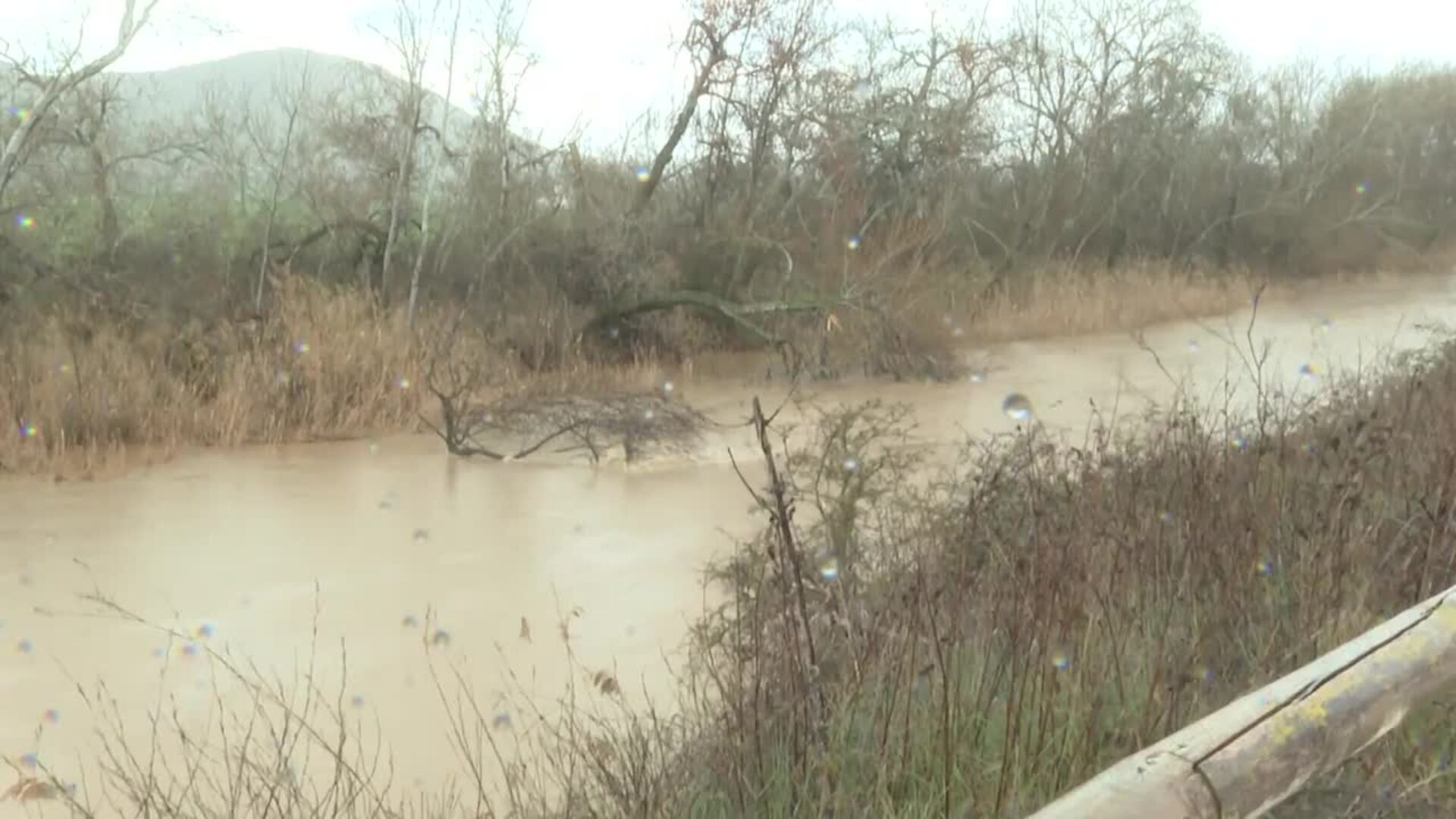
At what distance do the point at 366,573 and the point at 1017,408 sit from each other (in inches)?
286

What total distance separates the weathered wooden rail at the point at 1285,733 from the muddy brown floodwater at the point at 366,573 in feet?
8.69

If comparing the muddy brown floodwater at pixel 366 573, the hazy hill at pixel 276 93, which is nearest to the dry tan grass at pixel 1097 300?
the muddy brown floodwater at pixel 366 573

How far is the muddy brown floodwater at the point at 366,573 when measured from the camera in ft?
18.9

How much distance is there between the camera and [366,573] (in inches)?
306

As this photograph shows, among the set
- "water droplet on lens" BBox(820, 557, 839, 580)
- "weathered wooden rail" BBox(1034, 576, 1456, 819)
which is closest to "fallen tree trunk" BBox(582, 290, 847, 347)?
"water droplet on lens" BBox(820, 557, 839, 580)

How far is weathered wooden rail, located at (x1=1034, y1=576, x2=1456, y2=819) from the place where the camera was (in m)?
1.99

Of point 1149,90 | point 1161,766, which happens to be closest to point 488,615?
point 1161,766

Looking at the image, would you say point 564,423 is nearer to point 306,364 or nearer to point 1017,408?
point 306,364

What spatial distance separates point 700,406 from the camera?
1321 cm

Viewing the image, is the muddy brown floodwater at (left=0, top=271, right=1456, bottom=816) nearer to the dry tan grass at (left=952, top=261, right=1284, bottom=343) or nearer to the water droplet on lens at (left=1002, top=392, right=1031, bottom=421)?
the water droplet on lens at (left=1002, top=392, right=1031, bottom=421)

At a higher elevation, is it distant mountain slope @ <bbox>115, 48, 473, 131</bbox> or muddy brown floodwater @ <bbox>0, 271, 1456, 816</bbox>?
distant mountain slope @ <bbox>115, 48, 473, 131</bbox>

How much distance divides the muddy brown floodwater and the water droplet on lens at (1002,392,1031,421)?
0.28 m

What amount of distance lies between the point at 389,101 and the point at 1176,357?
34.3 ft

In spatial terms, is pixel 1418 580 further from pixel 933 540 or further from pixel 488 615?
pixel 488 615
